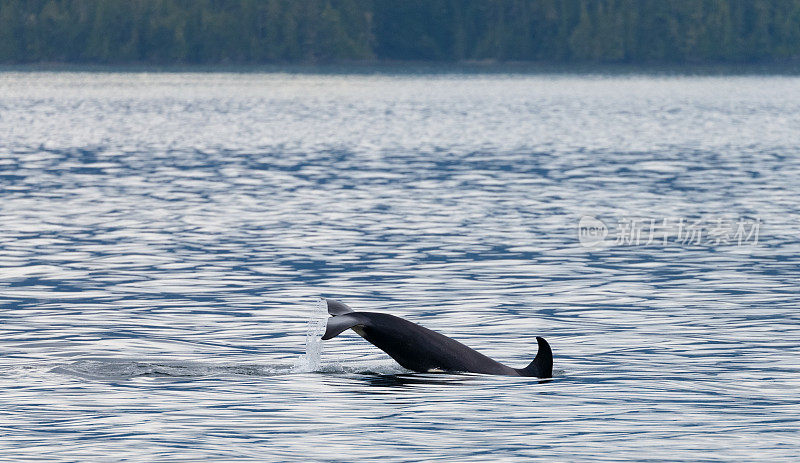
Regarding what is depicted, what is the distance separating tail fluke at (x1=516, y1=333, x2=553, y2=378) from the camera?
76.5 feet

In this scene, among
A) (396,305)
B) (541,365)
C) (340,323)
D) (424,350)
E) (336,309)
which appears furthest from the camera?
(396,305)

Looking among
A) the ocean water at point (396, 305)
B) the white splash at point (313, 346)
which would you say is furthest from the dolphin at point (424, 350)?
the white splash at point (313, 346)

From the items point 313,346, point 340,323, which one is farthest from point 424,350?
point 313,346

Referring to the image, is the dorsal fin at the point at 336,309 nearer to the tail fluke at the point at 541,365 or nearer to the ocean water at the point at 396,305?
the ocean water at the point at 396,305

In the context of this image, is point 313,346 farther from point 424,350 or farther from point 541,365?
point 541,365

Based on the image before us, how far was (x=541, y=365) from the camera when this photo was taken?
2358cm

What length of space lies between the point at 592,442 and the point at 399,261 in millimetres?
18669

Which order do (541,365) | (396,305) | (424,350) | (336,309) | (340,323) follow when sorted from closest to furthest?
1. (340,323)
2. (336,309)
3. (541,365)
4. (424,350)
5. (396,305)

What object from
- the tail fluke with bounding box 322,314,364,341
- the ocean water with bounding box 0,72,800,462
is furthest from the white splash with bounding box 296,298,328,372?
the tail fluke with bounding box 322,314,364,341

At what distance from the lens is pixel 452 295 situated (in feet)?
108

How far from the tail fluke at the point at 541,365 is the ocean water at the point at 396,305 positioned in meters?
0.26

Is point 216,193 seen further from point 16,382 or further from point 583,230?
point 16,382

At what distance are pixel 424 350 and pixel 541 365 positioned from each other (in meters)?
1.73

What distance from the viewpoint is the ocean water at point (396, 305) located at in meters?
20.4
